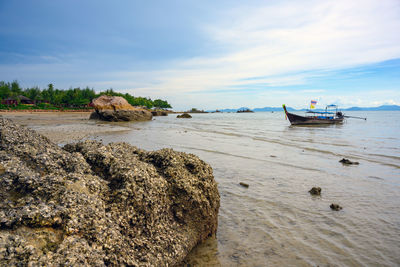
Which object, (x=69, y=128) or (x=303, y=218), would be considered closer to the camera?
(x=303, y=218)

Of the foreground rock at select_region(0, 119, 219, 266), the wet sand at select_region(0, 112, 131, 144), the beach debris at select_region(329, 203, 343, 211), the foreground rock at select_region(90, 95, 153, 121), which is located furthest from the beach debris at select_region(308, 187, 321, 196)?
the foreground rock at select_region(90, 95, 153, 121)

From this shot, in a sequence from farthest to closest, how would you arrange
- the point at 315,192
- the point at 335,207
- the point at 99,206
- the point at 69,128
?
the point at 69,128, the point at 315,192, the point at 335,207, the point at 99,206

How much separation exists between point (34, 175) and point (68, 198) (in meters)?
0.84

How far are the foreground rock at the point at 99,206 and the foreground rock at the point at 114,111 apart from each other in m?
35.7

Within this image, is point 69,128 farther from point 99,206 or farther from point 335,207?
point 335,207

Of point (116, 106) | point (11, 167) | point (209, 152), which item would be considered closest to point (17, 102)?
point (116, 106)

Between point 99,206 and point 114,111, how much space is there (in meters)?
39.0

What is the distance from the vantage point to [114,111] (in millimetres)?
39688

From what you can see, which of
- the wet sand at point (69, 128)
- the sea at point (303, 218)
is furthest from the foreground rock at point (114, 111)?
the sea at point (303, 218)

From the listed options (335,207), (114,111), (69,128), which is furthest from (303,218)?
A: (114,111)

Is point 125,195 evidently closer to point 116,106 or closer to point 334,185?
point 334,185

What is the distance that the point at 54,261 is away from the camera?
2393 millimetres

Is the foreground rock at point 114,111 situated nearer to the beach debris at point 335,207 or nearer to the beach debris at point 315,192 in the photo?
the beach debris at point 315,192

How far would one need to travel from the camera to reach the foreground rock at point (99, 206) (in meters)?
2.59
